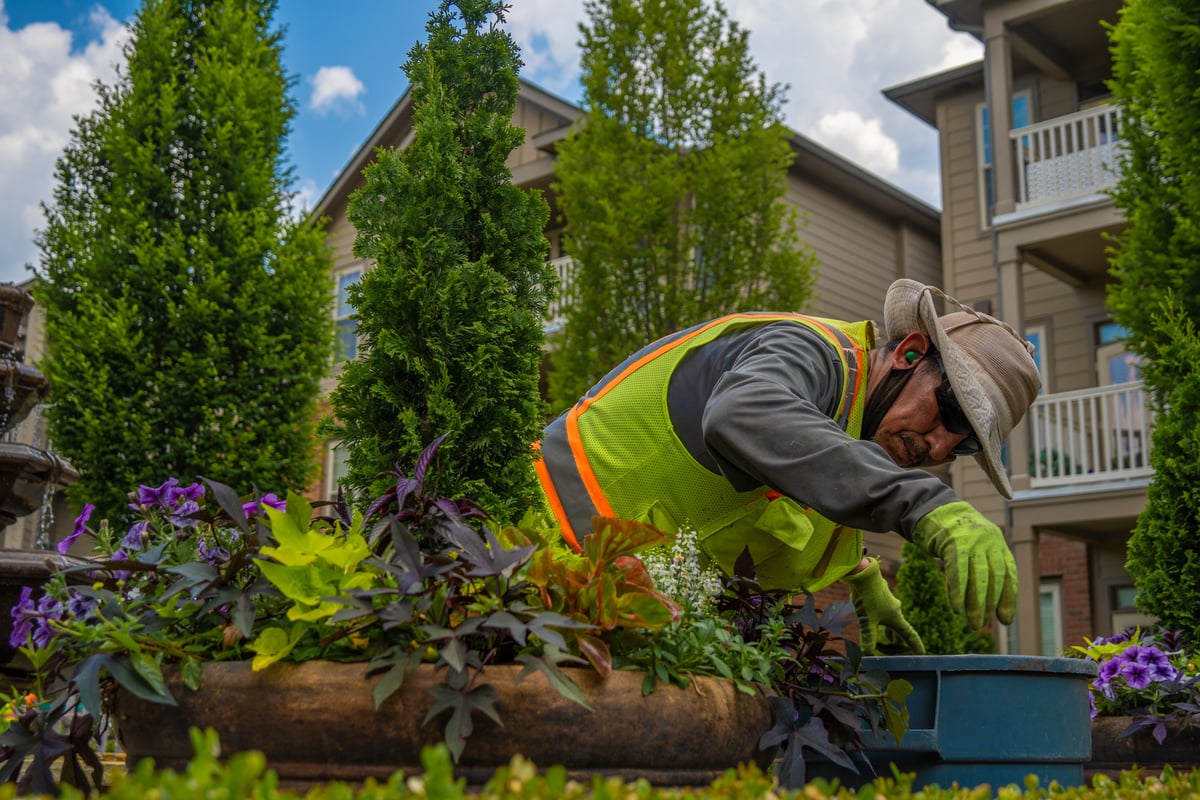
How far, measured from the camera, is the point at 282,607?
1.86m

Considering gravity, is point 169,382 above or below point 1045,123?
below

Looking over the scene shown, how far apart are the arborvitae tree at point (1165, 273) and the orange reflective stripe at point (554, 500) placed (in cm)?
529

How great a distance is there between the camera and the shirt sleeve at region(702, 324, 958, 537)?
210 cm

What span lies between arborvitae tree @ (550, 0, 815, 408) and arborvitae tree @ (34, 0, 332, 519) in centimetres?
264

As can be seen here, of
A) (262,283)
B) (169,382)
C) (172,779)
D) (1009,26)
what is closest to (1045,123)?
(1009,26)

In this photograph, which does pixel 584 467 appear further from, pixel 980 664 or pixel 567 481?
pixel 980 664

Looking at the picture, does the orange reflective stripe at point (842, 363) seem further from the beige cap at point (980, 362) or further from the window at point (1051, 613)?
the window at point (1051, 613)

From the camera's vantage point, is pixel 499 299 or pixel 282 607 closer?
pixel 282 607

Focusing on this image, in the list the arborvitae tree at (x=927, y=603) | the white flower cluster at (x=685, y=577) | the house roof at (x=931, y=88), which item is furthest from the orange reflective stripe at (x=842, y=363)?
the house roof at (x=931, y=88)

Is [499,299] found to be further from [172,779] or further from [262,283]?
[262,283]

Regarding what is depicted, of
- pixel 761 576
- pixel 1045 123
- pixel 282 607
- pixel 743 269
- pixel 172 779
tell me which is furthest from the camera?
pixel 1045 123

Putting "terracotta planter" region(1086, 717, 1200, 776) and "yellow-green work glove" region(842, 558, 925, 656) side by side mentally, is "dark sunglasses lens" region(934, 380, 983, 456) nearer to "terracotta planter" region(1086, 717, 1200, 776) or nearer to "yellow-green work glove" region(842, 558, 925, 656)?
"yellow-green work glove" region(842, 558, 925, 656)

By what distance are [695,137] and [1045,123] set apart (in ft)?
13.2

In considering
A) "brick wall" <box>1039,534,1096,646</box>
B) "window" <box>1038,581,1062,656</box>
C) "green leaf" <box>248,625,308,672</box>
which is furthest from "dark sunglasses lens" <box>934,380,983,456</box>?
"window" <box>1038,581,1062,656</box>
